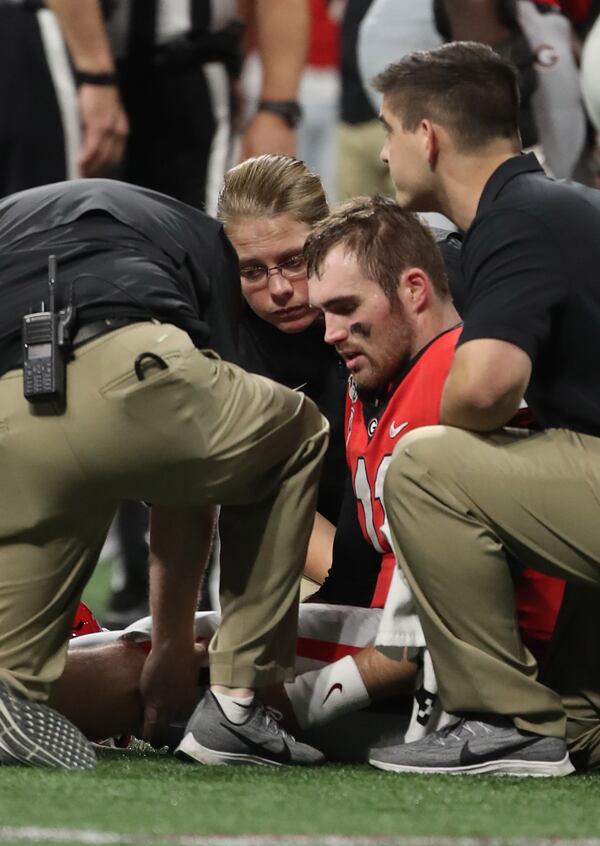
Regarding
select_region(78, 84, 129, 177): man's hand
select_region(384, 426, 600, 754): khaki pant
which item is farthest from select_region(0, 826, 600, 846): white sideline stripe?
select_region(78, 84, 129, 177): man's hand

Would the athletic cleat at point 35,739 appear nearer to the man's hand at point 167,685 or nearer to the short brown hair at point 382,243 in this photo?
the man's hand at point 167,685

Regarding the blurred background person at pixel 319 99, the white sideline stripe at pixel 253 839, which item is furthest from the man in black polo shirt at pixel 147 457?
the blurred background person at pixel 319 99

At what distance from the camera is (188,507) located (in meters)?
3.35

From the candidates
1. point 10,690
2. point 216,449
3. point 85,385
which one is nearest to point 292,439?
point 216,449

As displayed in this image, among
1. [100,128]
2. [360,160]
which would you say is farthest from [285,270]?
[360,160]

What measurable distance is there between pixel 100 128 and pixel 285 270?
6.45 ft

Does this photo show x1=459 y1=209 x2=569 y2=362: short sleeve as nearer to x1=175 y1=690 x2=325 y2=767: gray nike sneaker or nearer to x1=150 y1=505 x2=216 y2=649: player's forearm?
x1=150 y1=505 x2=216 y2=649: player's forearm

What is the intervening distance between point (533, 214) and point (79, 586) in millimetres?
1032

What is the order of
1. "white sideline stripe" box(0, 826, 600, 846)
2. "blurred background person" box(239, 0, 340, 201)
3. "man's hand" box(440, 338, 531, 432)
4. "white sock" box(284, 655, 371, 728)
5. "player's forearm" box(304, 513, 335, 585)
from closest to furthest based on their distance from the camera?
"white sideline stripe" box(0, 826, 600, 846)
"man's hand" box(440, 338, 531, 432)
"white sock" box(284, 655, 371, 728)
"player's forearm" box(304, 513, 335, 585)
"blurred background person" box(239, 0, 340, 201)

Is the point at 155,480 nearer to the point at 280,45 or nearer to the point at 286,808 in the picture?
the point at 286,808

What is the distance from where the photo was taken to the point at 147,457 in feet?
10.2

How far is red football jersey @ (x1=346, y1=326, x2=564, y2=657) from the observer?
3434 mm

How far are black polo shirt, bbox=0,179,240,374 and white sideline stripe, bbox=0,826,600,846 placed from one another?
975 millimetres

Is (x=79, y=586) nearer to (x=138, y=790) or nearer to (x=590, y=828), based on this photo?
(x=138, y=790)
